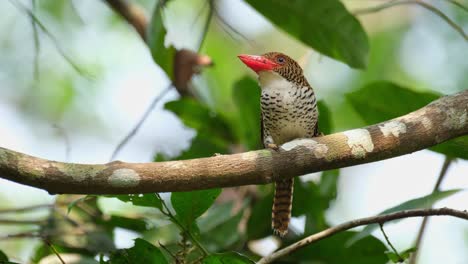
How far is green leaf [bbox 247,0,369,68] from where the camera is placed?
3197 millimetres

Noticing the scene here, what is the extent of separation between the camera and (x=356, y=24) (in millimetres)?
3219

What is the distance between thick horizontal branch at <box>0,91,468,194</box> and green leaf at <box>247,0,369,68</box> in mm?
862

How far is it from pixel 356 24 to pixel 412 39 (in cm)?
Result: 346

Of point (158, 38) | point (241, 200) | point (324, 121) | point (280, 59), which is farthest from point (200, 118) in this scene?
point (158, 38)

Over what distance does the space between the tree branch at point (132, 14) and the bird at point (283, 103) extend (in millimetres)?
852

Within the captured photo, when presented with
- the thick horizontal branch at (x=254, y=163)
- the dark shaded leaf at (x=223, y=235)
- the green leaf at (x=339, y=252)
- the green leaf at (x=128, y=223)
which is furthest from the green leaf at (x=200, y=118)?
the thick horizontal branch at (x=254, y=163)

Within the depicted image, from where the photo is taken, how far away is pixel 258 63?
3312mm

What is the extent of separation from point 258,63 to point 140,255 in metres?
1.32

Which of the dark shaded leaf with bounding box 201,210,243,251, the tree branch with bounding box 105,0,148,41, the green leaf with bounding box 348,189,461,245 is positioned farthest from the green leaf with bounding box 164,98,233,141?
the green leaf with bounding box 348,189,461,245

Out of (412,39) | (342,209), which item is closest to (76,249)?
(342,209)

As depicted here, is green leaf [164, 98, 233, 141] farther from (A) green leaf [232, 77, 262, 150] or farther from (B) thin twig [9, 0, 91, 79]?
(B) thin twig [9, 0, 91, 79]

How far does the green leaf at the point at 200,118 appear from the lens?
364 centimetres

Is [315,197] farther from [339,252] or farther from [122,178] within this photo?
[122,178]

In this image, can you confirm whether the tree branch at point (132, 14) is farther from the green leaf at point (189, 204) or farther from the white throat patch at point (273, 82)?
the green leaf at point (189, 204)
